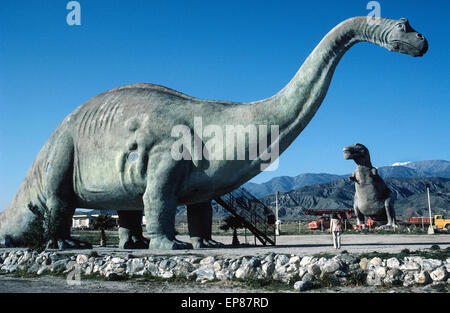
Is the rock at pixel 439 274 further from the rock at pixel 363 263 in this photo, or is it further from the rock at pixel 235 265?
the rock at pixel 235 265

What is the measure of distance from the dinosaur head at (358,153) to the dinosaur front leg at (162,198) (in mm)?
17173

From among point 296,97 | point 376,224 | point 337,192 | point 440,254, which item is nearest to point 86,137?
point 296,97

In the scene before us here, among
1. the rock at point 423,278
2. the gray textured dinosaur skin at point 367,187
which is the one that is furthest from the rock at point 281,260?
the gray textured dinosaur skin at point 367,187

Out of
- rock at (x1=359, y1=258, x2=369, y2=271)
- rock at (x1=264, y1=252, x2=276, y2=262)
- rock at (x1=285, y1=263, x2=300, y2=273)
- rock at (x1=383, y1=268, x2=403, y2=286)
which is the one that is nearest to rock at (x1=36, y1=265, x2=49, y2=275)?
rock at (x1=264, y1=252, x2=276, y2=262)

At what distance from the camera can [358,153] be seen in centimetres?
2727

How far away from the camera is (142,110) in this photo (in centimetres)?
1280

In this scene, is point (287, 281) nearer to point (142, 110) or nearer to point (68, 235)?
point (142, 110)

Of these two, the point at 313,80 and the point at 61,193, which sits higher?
the point at 313,80

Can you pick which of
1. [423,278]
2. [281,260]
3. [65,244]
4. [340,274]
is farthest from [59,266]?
[423,278]

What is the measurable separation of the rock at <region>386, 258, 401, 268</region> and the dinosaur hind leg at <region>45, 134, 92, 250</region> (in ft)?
27.6

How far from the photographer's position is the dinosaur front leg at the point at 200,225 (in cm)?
1397

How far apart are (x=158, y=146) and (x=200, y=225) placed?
305 centimetres

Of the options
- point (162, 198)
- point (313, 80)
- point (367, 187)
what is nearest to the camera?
point (313, 80)

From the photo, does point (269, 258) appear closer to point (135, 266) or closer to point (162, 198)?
point (135, 266)
